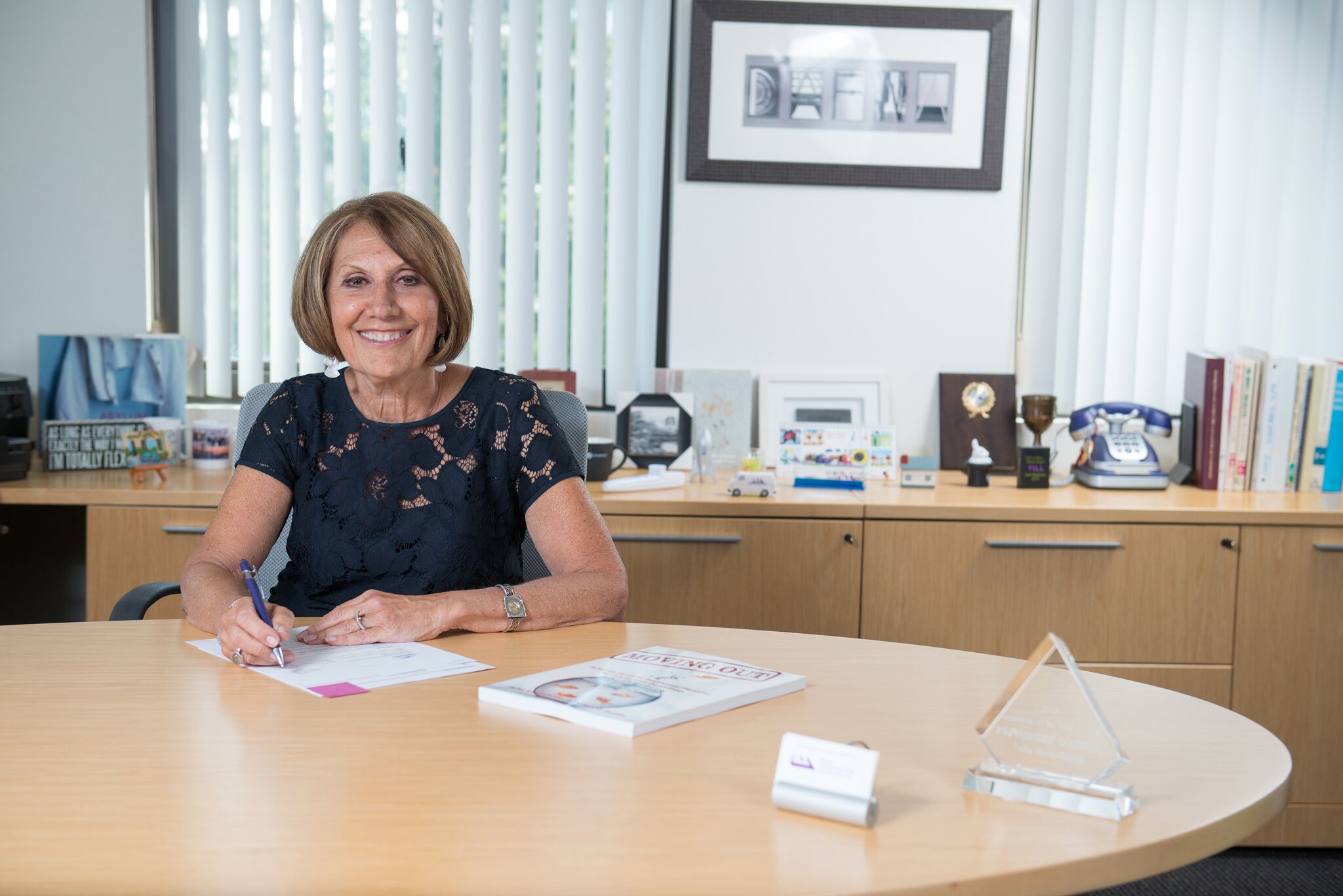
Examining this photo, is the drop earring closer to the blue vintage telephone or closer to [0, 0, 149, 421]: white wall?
[0, 0, 149, 421]: white wall

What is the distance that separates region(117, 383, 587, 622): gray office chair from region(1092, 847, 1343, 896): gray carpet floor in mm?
1417

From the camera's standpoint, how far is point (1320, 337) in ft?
10.3

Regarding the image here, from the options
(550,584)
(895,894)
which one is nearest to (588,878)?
(895,894)

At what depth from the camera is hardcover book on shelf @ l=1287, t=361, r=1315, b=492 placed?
2814 millimetres

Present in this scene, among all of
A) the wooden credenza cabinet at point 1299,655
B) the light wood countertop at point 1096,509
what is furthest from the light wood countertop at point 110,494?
the wooden credenza cabinet at point 1299,655

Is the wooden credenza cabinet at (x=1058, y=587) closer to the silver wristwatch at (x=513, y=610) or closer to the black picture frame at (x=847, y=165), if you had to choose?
the black picture frame at (x=847, y=165)

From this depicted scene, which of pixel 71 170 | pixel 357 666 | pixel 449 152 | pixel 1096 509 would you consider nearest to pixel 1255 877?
pixel 1096 509

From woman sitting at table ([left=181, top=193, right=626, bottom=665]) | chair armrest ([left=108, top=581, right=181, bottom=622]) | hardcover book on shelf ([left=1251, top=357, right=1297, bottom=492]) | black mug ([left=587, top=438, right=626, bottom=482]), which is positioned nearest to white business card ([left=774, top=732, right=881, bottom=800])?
woman sitting at table ([left=181, top=193, right=626, bottom=665])

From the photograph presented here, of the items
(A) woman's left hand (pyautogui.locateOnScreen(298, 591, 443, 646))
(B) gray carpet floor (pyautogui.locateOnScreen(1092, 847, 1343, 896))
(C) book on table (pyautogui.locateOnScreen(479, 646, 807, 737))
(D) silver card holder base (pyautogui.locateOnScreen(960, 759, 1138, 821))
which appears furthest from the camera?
(B) gray carpet floor (pyautogui.locateOnScreen(1092, 847, 1343, 896))

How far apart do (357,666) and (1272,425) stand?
2.40m

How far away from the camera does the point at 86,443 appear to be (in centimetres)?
278

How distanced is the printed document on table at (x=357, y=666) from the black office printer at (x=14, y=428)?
1.49m

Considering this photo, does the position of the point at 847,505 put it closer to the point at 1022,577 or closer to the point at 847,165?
the point at 1022,577

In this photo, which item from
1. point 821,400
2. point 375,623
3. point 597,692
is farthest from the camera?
point 821,400
